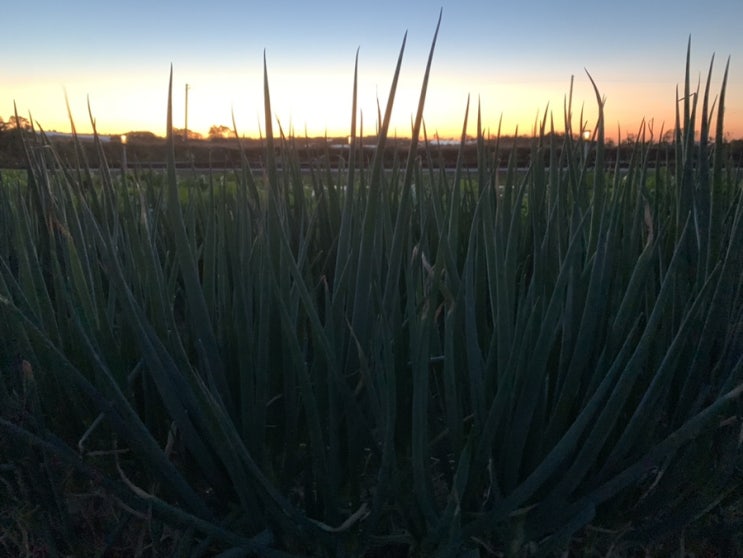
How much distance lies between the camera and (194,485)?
0.76 metres

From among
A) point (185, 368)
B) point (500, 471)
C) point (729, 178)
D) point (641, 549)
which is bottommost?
point (641, 549)

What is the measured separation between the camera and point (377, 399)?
0.61m

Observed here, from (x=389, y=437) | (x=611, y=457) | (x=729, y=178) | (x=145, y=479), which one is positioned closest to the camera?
(x=389, y=437)

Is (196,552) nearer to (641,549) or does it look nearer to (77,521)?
(77,521)

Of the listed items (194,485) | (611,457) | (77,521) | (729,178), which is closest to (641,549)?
(611,457)

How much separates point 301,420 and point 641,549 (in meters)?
0.38

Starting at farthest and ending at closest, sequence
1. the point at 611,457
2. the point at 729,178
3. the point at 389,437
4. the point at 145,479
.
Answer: the point at 729,178 < the point at 145,479 < the point at 611,457 < the point at 389,437

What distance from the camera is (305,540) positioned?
64 cm

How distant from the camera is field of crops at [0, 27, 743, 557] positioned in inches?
23.9

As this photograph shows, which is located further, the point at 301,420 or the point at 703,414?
the point at 301,420

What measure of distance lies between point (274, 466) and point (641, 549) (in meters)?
0.39

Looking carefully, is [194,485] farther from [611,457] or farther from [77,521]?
[611,457]

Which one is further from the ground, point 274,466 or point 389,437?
point 389,437

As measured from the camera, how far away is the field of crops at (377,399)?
61 cm
